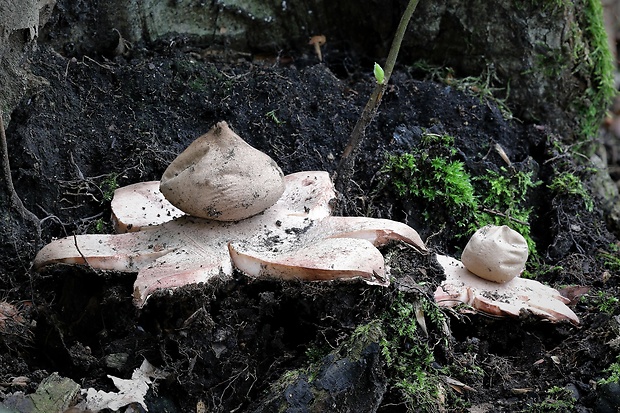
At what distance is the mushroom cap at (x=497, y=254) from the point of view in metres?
3.00

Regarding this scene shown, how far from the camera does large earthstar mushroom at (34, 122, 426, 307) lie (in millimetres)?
2350

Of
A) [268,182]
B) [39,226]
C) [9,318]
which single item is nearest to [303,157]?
[268,182]

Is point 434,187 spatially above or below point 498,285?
above

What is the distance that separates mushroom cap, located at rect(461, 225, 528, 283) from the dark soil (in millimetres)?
170

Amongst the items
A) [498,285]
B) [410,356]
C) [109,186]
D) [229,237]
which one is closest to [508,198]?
[498,285]

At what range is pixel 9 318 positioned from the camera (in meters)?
2.78

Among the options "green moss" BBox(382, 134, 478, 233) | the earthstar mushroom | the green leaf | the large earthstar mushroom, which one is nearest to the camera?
the large earthstar mushroom

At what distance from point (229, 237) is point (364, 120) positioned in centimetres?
81

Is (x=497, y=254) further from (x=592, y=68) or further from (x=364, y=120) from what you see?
(x=592, y=68)

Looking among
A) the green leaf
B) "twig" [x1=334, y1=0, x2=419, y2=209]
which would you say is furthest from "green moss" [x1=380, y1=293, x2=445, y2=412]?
the green leaf

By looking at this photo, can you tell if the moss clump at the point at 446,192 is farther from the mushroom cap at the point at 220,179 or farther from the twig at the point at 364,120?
the mushroom cap at the point at 220,179

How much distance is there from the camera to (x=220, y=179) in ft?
8.06

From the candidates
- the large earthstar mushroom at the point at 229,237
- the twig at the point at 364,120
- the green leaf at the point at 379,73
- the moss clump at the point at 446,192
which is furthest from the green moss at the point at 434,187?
the large earthstar mushroom at the point at 229,237

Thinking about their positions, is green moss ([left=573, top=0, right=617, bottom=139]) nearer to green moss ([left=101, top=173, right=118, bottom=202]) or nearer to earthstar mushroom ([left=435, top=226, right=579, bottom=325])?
earthstar mushroom ([left=435, top=226, right=579, bottom=325])
